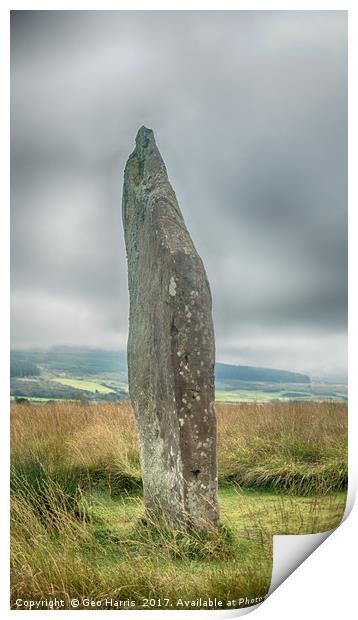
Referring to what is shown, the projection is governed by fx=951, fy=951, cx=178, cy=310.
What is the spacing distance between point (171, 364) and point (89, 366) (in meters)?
1.02

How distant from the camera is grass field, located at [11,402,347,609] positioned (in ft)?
24.6

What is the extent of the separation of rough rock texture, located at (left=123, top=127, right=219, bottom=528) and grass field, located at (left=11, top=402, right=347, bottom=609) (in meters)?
0.35

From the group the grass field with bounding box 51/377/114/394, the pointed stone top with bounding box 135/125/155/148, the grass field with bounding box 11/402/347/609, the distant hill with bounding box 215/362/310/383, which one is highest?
the pointed stone top with bounding box 135/125/155/148

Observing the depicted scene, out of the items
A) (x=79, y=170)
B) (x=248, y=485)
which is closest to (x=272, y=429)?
(x=248, y=485)

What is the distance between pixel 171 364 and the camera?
775cm

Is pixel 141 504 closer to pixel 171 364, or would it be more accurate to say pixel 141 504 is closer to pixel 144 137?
pixel 171 364

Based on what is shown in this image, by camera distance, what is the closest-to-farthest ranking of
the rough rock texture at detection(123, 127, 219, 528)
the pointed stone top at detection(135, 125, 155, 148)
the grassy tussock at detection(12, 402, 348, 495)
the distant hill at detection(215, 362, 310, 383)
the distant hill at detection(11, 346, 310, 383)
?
the rough rock texture at detection(123, 127, 219, 528)
the distant hill at detection(11, 346, 310, 383)
the pointed stone top at detection(135, 125, 155, 148)
the distant hill at detection(215, 362, 310, 383)
the grassy tussock at detection(12, 402, 348, 495)

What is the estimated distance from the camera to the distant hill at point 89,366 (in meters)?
8.00

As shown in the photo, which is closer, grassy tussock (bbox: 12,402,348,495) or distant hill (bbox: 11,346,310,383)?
distant hill (bbox: 11,346,310,383)

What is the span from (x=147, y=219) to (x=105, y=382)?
1624mm

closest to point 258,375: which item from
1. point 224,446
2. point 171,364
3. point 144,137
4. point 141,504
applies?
point 224,446

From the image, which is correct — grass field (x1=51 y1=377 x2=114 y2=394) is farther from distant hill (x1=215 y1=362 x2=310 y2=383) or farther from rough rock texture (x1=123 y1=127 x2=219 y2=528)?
distant hill (x1=215 y1=362 x2=310 y2=383)

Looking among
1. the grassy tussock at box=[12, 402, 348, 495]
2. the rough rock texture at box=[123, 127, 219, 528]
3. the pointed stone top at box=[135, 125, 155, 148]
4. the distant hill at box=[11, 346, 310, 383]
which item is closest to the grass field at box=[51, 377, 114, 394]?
the distant hill at box=[11, 346, 310, 383]
